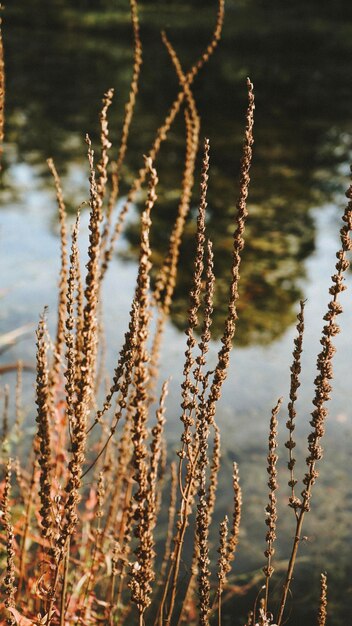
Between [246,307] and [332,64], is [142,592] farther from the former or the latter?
[332,64]

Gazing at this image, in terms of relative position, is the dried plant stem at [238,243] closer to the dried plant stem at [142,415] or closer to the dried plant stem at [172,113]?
the dried plant stem at [142,415]

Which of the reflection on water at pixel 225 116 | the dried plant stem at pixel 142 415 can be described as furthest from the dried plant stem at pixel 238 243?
the reflection on water at pixel 225 116

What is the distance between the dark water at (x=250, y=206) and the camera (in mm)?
4707

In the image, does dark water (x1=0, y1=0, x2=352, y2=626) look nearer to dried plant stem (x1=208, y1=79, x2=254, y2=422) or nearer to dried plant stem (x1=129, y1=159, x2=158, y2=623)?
dried plant stem (x1=129, y1=159, x2=158, y2=623)

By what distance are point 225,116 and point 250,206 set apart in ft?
22.1

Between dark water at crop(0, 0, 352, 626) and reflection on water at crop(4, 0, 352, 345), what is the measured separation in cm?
4

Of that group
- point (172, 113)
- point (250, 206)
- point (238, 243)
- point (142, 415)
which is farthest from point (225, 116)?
point (142, 415)

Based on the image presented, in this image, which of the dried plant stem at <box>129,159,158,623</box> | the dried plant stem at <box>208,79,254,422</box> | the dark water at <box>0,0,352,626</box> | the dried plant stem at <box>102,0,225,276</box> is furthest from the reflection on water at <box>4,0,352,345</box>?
the dried plant stem at <box>129,159,158,623</box>

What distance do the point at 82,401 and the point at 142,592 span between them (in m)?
0.50

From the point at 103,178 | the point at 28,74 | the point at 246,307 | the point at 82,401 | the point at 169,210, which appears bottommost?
the point at 82,401

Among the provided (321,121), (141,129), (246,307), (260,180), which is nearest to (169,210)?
(260,180)

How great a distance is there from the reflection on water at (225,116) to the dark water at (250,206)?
0.14 ft

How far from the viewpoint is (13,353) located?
228 inches

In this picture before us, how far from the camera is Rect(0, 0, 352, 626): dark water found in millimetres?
4707
